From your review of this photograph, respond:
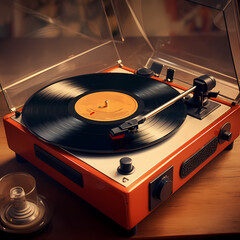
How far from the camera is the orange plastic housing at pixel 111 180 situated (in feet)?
3.80

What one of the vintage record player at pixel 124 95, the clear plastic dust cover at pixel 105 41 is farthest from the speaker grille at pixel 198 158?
the clear plastic dust cover at pixel 105 41

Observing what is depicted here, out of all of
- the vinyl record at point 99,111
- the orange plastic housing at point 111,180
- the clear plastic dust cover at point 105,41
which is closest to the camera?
the orange plastic housing at point 111,180

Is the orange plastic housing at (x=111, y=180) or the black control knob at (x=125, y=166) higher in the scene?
the black control knob at (x=125, y=166)

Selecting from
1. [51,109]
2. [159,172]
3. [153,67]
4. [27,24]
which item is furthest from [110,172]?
[27,24]

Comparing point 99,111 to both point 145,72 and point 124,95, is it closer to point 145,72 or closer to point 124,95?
point 124,95

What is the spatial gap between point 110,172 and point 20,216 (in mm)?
299

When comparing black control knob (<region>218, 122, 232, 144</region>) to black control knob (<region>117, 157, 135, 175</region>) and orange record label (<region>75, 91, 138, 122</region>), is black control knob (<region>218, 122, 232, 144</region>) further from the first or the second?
black control knob (<region>117, 157, 135, 175</region>)

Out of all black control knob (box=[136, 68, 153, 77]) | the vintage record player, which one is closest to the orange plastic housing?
the vintage record player

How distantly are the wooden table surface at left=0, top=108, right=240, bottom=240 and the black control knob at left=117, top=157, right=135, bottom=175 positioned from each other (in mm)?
203

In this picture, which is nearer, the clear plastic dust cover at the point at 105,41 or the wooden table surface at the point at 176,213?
the wooden table surface at the point at 176,213

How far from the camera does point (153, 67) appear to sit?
1788 millimetres

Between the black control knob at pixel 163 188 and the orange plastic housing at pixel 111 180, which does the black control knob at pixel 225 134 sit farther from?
the black control knob at pixel 163 188

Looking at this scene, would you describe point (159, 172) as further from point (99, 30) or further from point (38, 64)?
point (99, 30)

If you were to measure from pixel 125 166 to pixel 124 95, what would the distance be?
470 millimetres
